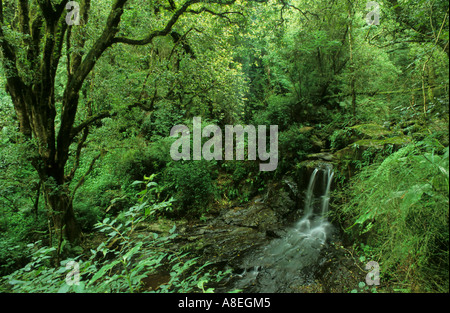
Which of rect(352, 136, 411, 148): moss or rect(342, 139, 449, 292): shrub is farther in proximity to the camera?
rect(352, 136, 411, 148): moss

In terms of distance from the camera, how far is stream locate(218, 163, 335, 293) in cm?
458

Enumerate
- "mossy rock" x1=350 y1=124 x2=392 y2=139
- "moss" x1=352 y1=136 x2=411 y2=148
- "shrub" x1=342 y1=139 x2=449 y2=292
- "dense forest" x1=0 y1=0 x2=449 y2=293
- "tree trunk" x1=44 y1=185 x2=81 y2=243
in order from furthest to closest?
1. "mossy rock" x1=350 y1=124 x2=392 y2=139
2. "tree trunk" x1=44 y1=185 x2=81 y2=243
3. "moss" x1=352 y1=136 x2=411 y2=148
4. "dense forest" x1=0 y1=0 x2=449 y2=293
5. "shrub" x1=342 y1=139 x2=449 y2=292

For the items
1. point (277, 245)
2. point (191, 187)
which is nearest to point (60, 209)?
point (191, 187)

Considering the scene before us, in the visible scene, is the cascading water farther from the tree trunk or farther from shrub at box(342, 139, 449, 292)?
the tree trunk

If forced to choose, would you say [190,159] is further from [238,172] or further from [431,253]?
[431,253]

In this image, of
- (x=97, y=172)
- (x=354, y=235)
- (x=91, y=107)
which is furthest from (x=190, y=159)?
(x=354, y=235)

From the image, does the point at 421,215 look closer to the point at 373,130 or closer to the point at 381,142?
the point at 381,142

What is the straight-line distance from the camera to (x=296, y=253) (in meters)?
5.57

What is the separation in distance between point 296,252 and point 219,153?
5951 mm

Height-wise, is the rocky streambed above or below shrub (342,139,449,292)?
below

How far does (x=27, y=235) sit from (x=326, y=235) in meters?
8.59

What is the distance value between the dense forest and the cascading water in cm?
5

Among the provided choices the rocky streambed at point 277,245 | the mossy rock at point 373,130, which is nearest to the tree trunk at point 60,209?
the rocky streambed at point 277,245

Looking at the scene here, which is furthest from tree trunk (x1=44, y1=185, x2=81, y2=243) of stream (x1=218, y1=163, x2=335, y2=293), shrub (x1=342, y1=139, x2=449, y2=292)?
shrub (x1=342, y1=139, x2=449, y2=292)
